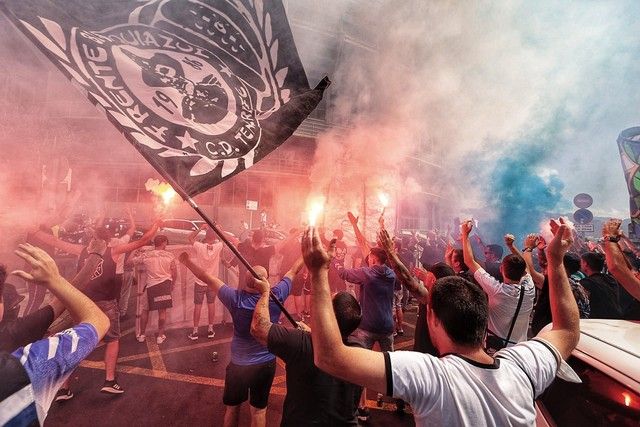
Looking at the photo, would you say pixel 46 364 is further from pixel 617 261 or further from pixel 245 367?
pixel 617 261

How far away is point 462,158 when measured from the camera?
1572cm

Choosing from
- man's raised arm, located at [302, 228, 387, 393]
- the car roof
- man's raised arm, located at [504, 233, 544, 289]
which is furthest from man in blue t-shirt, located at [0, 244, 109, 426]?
man's raised arm, located at [504, 233, 544, 289]

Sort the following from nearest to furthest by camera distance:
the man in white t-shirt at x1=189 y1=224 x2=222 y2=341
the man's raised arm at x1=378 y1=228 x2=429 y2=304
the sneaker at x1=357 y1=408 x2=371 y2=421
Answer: the man's raised arm at x1=378 y1=228 x2=429 y2=304, the sneaker at x1=357 y1=408 x2=371 y2=421, the man in white t-shirt at x1=189 y1=224 x2=222 y2=341

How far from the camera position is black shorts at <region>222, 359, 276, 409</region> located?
2.66 m

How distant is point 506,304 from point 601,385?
161cm

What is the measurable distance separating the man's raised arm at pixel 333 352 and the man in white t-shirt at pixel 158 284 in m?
4.58

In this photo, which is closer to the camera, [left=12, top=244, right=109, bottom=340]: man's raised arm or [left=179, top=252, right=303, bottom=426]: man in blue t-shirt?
[left=12, top=244, right=109, bottom=340]: man's raised arm

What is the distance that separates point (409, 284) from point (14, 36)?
695 centimetres

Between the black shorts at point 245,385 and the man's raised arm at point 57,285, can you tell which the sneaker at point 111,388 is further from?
the man's raised arm at point 57,285

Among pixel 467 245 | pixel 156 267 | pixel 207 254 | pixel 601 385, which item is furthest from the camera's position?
pixel 207 254

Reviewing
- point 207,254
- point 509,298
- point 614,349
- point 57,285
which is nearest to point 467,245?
point 509,298

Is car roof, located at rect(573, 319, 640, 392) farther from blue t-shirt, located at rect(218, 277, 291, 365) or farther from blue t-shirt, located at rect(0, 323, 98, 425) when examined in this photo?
blue t-shirt, located at rect(0, 323, 98, 425)

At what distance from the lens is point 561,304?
1.54 metres

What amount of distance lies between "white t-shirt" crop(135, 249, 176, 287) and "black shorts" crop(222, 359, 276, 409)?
9.50 feet
